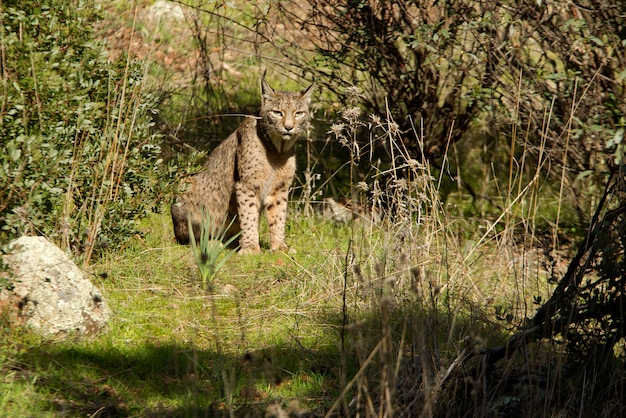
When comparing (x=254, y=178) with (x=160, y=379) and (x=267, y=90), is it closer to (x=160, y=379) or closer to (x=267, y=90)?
(x=267, y=90)

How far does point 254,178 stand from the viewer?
A: 7.45m

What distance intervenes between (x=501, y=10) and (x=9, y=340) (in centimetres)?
512

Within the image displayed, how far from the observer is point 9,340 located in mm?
4520

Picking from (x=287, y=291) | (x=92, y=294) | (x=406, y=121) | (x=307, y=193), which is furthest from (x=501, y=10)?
(x=92, y=294)

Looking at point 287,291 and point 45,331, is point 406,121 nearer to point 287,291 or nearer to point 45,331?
point 287,291

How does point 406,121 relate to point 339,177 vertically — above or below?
above

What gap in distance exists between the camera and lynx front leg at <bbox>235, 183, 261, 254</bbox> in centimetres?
727

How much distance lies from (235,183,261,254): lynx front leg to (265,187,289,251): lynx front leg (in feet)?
0.40

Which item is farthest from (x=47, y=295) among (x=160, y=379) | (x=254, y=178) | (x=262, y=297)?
(x=254, y=178)

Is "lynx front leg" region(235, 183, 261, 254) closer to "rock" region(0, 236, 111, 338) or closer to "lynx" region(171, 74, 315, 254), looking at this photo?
"lynx" region(171, 74, 315, 254)

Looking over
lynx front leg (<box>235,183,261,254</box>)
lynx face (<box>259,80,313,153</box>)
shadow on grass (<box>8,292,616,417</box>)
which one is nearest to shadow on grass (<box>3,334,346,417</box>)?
shadow on grass (<box>8,292,616,417</box>)

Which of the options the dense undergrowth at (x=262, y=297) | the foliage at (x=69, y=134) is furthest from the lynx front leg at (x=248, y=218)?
the foliage at (x=69, y=134)

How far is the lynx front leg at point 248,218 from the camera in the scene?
23.9 ft

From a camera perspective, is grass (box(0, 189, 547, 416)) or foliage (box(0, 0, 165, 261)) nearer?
grass (box(0, 189, 547, 416))
